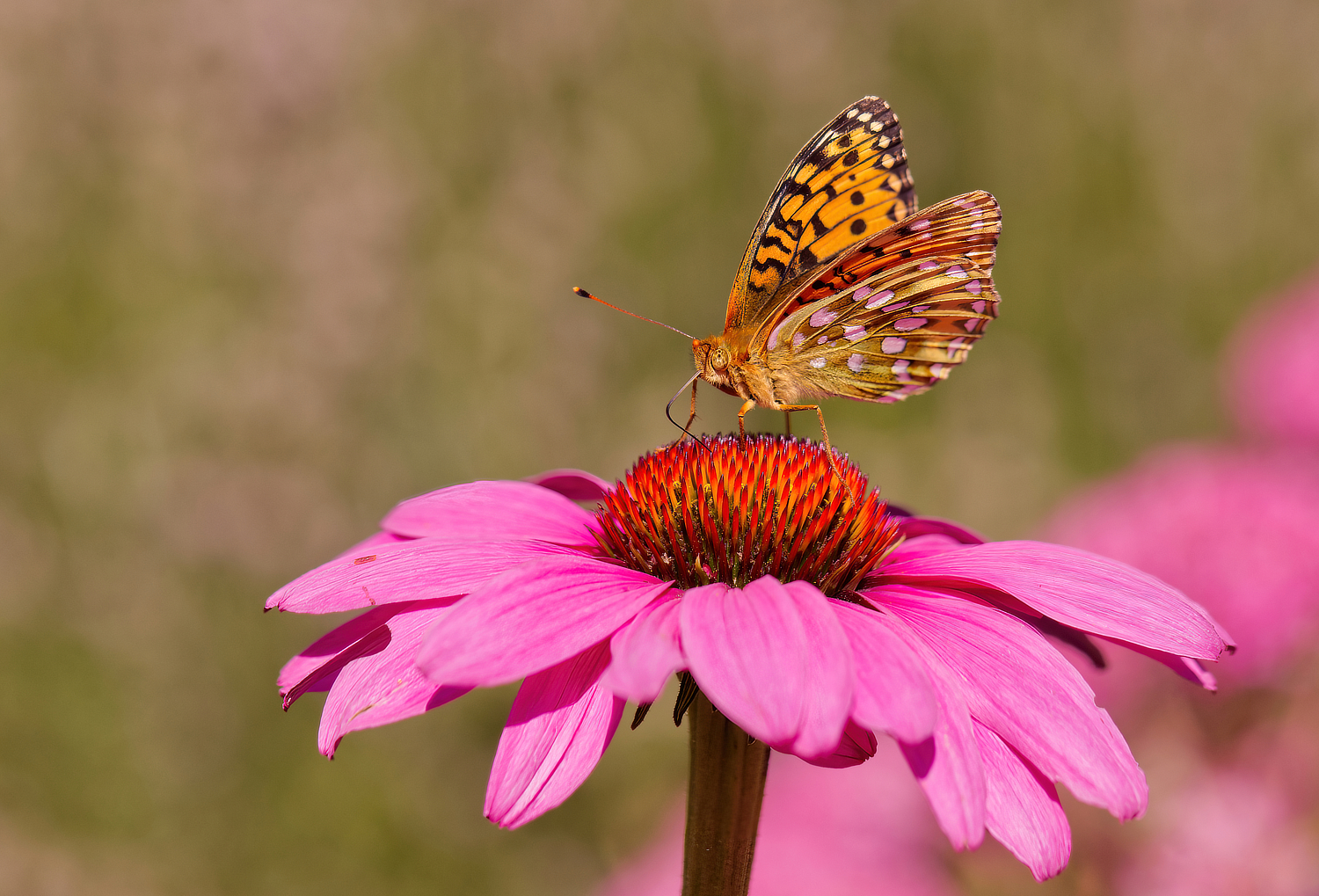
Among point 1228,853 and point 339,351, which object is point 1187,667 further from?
point 339,351

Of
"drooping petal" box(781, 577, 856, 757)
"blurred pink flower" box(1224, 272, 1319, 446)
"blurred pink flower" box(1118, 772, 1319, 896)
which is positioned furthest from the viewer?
"blurred pink flower" box(1224, 272, 1319, 446)

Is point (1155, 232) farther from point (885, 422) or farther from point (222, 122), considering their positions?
point (222, 122)

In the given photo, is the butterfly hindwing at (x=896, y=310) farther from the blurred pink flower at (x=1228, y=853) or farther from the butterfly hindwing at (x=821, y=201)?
the blurred pink flower at (x=1228, y=853)

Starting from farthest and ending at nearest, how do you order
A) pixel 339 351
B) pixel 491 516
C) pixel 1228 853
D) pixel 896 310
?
pixel 339 351, pixel 1228 853, pixel 896 310, pixel 491 516

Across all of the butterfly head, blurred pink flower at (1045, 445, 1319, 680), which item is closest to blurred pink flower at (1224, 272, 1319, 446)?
blurred pink flower at (1045, 445, 1319, 680)

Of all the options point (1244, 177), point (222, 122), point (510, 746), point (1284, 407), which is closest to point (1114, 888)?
point (510, 746)

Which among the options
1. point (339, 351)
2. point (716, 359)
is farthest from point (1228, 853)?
point (339, 351)

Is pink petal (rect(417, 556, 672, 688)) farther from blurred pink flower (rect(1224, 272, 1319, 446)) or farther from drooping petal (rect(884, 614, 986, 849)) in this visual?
blurred pink flower (rect(1224, 272, 1319, 446))
